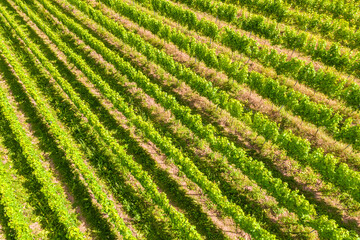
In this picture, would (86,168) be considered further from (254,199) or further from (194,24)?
(194,24)

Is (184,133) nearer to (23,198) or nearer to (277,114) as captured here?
(277,114)

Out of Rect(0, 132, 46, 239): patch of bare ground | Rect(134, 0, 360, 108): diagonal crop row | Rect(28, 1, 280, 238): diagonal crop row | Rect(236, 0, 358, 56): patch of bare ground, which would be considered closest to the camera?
Rect(28, 1, 280, 238): diagonal crop row

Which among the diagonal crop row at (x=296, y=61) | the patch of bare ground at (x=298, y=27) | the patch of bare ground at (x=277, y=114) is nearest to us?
the patch of bare ground at (x=277, y=114)

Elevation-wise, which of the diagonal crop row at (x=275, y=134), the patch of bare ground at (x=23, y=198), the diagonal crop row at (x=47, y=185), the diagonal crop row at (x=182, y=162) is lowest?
the patch of bare ground at (x=23, y=198)

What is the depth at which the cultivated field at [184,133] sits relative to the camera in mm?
13703

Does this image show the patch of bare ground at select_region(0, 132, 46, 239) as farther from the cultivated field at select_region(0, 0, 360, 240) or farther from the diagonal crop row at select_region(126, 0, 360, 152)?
the diagonal crop row at select_region(126, 0, 360, 152)

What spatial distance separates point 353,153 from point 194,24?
19.7 meters

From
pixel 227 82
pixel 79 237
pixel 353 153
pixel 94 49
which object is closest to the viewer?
pixel 79 237

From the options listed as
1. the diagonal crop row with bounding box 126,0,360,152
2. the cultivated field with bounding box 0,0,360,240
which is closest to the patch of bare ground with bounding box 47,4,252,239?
the cultivated field with bounding box 0,0,360,240

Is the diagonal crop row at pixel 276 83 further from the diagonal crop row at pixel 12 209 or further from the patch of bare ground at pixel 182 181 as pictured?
the diagonal crop row at pixel 12 209

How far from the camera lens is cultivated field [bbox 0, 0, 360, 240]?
45.0ft

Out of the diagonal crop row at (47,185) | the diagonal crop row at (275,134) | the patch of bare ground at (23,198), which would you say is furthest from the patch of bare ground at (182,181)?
the patch of bare ground at (23,198)

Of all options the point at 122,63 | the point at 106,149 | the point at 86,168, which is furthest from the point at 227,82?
the point at 86,168

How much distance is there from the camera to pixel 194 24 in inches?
1052
